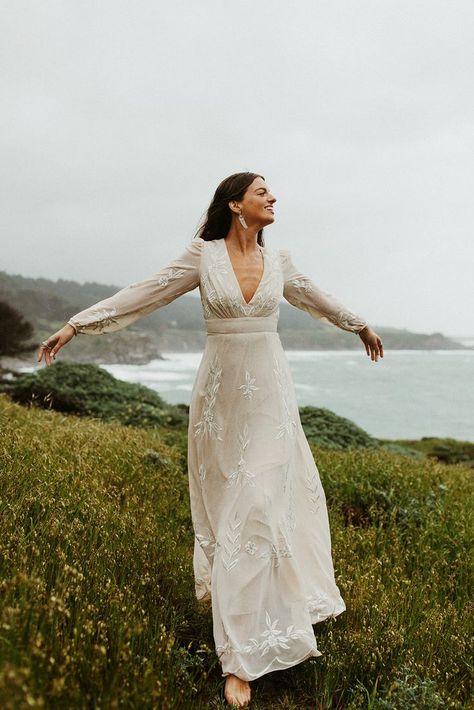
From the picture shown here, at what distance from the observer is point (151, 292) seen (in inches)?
166

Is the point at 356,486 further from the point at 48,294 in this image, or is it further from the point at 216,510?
the point at 48,294

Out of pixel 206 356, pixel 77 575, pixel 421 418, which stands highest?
pixel 206 356

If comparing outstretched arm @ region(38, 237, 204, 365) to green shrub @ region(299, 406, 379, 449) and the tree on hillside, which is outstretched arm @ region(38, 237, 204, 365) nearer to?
green shrub @ region(299, 406, 379, 449)

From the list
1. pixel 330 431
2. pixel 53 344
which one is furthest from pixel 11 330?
pixel 53 344

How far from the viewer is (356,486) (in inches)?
293

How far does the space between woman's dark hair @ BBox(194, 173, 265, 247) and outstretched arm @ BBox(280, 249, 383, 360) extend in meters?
0.33

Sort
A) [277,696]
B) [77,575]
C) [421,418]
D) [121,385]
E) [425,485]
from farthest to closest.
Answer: [421,418], [121,385], [425,485], [277,696], [77,575]

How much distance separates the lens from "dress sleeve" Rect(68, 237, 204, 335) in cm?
415

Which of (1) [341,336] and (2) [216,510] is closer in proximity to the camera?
(2) [216,510]

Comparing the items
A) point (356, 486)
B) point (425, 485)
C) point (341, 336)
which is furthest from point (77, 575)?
point (341, 336)

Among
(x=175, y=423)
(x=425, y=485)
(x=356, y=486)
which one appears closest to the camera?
(x=356, y=486)

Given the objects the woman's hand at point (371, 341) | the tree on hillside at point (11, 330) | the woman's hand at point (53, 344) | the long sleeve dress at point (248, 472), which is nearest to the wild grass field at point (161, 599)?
the long sleeve dress at point (248, 472)

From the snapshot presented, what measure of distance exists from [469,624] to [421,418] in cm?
4811

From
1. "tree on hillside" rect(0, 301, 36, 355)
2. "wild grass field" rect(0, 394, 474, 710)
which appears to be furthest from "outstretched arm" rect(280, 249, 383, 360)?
"tree on hillside" rect(0, 301, 36, 355)
